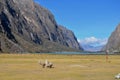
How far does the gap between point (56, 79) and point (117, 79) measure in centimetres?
662

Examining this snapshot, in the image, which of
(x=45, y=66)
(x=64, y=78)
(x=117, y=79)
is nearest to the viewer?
(x=117, y=79)

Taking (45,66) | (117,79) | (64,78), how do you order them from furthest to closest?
(45,66) → (64,78) → (117,79)

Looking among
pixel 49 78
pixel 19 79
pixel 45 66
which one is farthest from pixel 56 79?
pixel 45 66

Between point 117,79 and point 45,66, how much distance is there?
26324 millimetres

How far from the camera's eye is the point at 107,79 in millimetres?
39625

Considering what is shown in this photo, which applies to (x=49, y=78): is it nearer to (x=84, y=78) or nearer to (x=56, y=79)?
(x=56, y=79)

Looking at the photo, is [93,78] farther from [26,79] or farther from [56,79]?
[26,79]

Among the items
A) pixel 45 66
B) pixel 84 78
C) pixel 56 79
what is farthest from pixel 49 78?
pixel 45 66

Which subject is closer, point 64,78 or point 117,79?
point 117,79

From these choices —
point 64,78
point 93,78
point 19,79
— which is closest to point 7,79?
point 19,79

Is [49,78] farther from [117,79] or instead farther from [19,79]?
[117,79]

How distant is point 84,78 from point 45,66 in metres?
23.1

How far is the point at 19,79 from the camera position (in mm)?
39844

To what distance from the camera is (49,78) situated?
4128cm
